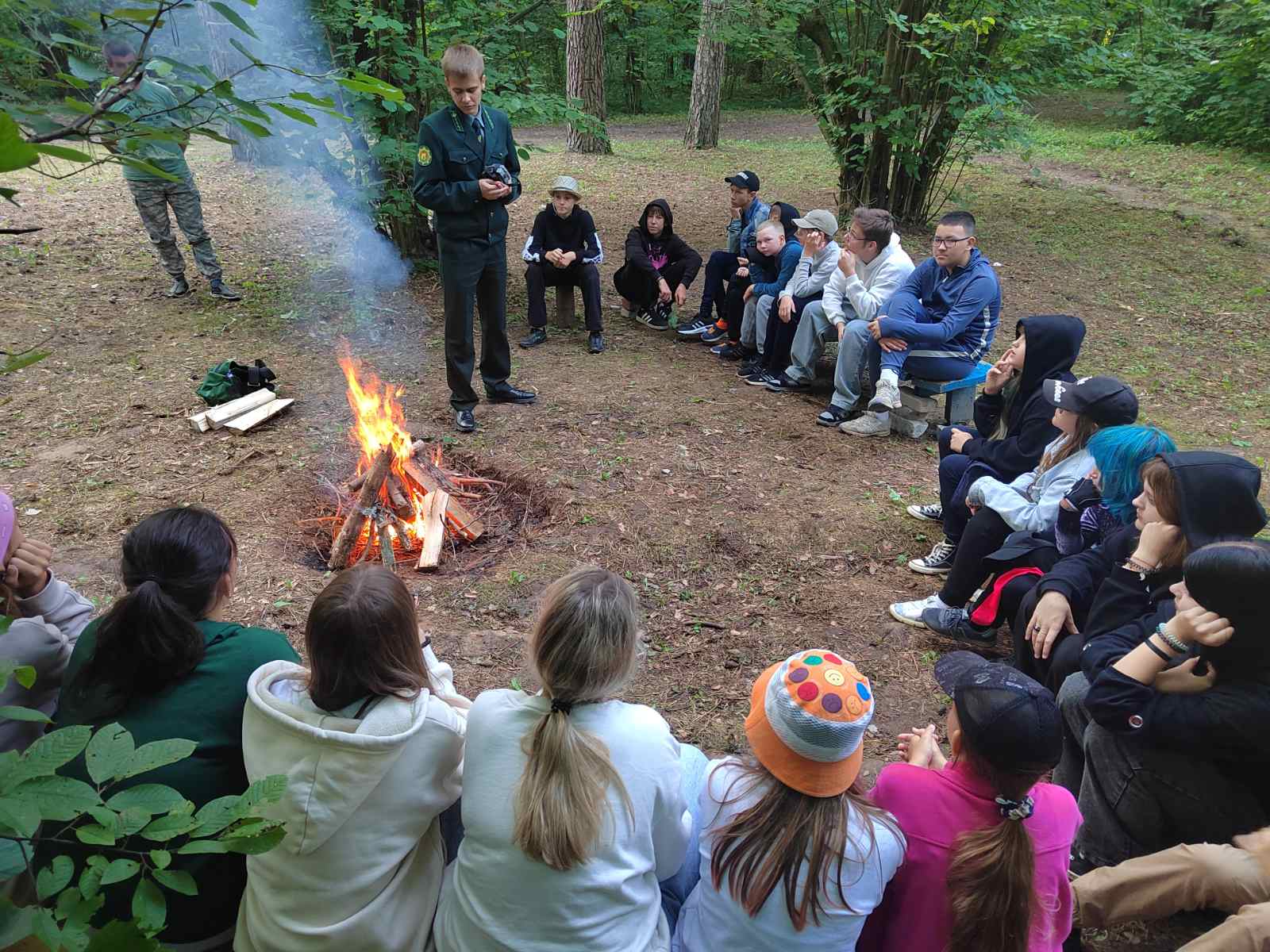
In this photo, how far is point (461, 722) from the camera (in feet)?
6.35

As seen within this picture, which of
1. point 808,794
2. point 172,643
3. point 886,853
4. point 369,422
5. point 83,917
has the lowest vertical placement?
point 369,422

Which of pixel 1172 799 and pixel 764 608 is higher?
pixel 1172 799

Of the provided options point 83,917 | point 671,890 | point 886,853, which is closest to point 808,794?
point 886,853

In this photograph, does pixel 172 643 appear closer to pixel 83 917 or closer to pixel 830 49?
pixel 83 917

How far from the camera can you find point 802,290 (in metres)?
5.90

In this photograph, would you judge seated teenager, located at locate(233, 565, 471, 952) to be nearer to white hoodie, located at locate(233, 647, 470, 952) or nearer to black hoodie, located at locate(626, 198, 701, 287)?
white hoodie, located at locate(233, 647, 470, 952)

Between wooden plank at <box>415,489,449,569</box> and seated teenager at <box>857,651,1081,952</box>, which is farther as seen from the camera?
wooden plank at <box>415,489,449,569</box>

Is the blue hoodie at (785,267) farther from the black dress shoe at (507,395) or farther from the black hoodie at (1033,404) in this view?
the black hoodie at (1033,404)

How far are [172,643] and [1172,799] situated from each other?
2657mm

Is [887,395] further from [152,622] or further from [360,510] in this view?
[152,622]

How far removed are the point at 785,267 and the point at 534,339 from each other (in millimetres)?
2047

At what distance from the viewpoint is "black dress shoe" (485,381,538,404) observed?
17.9 ft

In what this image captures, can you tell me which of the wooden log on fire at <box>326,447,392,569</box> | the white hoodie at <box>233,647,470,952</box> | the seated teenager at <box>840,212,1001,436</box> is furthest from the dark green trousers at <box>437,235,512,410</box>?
the white hoodie at <box>233,647,470,952</box>

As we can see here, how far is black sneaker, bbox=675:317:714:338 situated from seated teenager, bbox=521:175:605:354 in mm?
705
